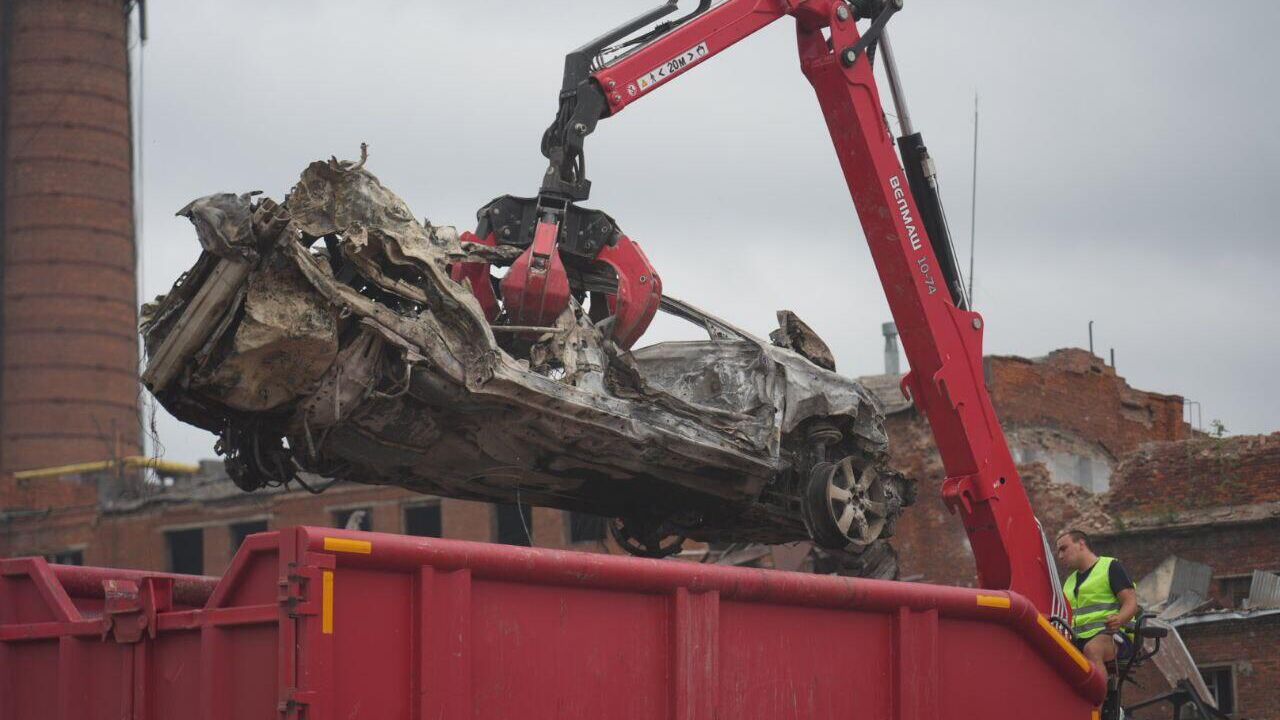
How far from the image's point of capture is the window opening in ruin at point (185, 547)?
39750mm

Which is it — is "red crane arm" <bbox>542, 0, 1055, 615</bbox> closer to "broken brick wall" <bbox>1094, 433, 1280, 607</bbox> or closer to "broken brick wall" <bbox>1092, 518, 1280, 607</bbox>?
"broken brick wall" <bbox>1092, 518, 1280, 607</bbox>

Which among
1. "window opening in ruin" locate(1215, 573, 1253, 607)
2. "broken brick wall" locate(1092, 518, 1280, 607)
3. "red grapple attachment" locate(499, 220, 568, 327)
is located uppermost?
"red grapple attachment" locate(499, 220, 568, 327)

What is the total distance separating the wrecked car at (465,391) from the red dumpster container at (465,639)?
5.52 ft

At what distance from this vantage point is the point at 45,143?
4834 cm

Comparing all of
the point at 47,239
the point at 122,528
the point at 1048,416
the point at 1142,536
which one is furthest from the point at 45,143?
the point at 1142,536

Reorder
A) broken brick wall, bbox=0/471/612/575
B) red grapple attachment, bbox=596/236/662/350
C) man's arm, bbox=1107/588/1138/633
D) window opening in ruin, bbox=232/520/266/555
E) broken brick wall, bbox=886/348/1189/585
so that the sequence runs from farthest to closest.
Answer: window opening in ruin, bbox=232/520/266/555
broken brick wall, bbox=0/471/612/575
broken brick wall, bbox=886/348/1189/585
red grapple attachment, bbox=596/236/662/350
man's arm, bbox=1107/588/1138/633

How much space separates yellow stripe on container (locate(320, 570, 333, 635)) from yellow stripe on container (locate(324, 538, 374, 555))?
73 millimetres

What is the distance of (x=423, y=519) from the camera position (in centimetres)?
3700

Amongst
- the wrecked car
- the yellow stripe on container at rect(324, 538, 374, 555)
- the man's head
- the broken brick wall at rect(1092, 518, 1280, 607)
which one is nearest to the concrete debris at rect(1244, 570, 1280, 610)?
the broken brick wall at rect(1092, 518, 1280, 607)

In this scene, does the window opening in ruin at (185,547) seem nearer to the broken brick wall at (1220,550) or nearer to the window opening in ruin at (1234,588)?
the broken brick wall at (1220,550)

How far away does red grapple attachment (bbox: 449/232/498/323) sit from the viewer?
9.38 metres

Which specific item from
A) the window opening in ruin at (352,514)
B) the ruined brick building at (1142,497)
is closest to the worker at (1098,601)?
the ruined brick building at (1142,497)

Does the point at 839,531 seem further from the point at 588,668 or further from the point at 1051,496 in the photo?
the point at 1051,496

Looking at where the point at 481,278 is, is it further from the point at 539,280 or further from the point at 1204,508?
the point at 1204,508
